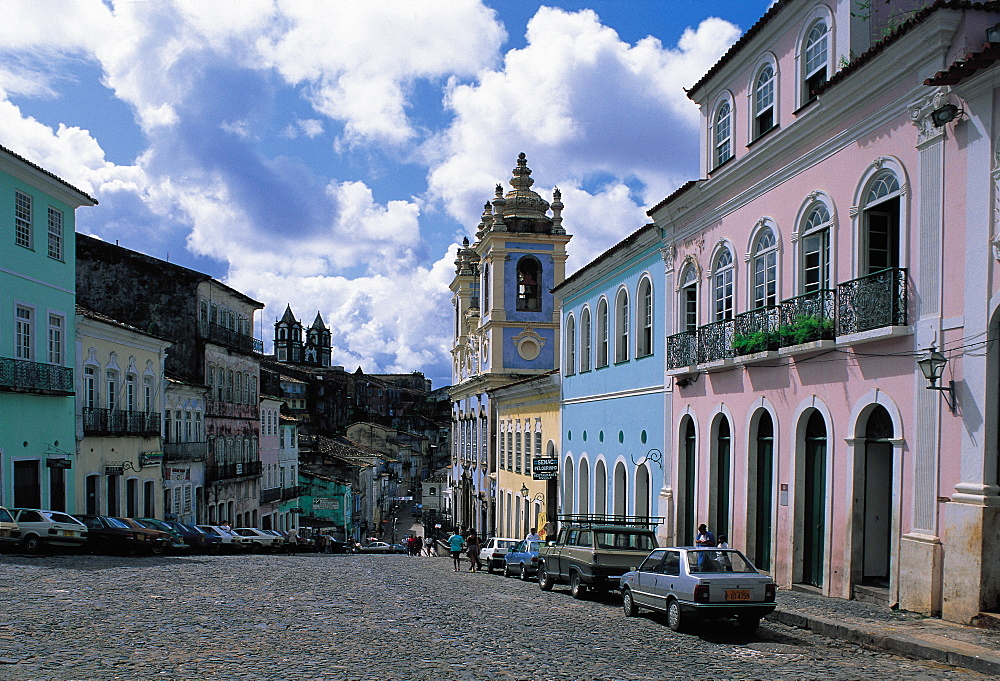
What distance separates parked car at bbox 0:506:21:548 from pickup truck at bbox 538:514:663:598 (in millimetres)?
12812

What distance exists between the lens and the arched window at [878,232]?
14.7m

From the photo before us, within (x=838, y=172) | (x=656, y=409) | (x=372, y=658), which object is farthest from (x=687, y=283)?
(x=372, y=658)

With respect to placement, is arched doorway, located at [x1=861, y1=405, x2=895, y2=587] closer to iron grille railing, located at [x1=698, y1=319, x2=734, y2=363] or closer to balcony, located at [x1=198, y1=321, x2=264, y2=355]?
iron grille railing, located at [x1=698, y1=319, x2=734, y2=363]

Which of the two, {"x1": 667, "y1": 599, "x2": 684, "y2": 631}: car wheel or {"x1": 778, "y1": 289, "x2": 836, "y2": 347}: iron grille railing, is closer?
{"x1": 667, "y1": 599, "x2": 684, "y2": 631}: car wheel

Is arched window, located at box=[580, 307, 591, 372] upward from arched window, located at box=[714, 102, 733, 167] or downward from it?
downward

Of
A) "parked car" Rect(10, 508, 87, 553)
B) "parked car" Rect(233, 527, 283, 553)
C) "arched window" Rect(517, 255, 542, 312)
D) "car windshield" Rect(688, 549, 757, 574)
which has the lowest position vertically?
"parked car" Rect(233, 527, 283, 553)

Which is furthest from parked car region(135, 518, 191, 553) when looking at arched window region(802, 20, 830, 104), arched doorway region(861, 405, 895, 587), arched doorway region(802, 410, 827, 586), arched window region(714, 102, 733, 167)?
arched window region(802, 20, 830, 104)

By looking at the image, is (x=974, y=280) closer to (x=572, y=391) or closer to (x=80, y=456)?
(x=572, y=391)

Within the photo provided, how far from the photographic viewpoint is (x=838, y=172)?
1559cm

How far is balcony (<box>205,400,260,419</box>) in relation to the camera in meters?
43.1

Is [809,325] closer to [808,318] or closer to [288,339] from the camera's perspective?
[808,318]

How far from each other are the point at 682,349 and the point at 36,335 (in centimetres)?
1809

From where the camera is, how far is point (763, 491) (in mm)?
18766

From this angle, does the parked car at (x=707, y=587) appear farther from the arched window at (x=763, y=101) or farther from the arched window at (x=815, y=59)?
the arched window at (x=763, y=101)
